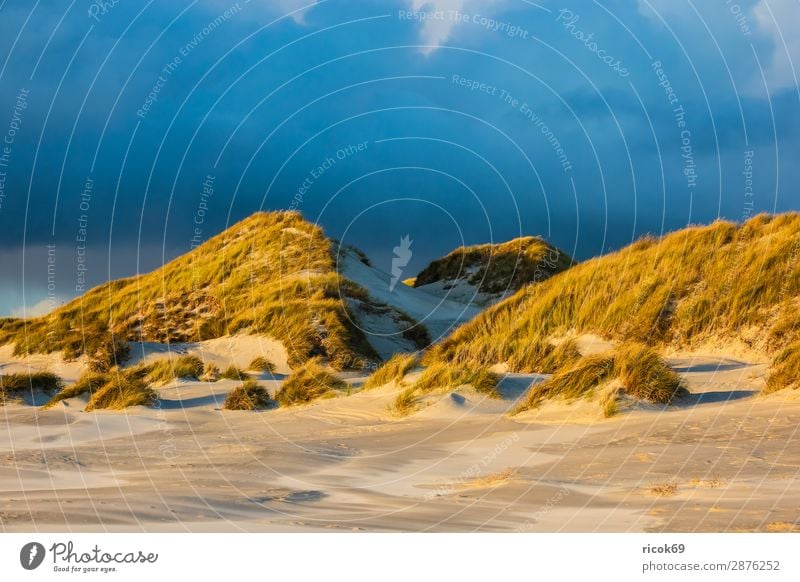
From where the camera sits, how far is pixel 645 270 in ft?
47.7

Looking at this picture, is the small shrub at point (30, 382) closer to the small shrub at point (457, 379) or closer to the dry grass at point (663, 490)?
the small shrub at point (457, 379)

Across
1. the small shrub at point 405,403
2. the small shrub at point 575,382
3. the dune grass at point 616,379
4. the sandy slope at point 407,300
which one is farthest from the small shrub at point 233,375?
the sandy slope at point 407,300

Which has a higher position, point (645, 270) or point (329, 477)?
point (645, 270)

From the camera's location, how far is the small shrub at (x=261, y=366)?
1709cm

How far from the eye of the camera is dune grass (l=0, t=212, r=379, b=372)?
19.2m

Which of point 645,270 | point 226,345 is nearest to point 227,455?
point 645,270

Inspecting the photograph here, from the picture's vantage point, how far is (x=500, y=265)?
32562 mm

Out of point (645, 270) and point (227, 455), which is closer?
point (227, 455)

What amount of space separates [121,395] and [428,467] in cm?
685

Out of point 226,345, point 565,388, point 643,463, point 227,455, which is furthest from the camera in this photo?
point 226,345

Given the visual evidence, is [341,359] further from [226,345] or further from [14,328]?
[14,328]

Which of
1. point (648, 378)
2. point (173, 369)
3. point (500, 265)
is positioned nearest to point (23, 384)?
point (173, 369)

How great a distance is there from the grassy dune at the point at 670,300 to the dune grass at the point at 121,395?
5019mm
